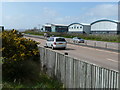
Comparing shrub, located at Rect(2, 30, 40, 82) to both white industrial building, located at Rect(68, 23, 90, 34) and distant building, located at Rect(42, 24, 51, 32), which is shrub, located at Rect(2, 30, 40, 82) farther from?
distant building, located at Rect(42, 24, 51, 32)

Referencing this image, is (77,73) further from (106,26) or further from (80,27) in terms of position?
(80,27)

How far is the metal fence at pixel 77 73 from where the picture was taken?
187 inches

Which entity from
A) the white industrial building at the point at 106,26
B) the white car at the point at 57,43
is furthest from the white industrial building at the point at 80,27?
the white car at the point at 57,43

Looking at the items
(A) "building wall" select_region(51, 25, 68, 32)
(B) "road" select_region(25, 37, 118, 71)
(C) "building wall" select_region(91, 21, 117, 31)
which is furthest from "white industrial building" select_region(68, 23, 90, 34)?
(B) "road" select_region(25, 37, 118, 71)

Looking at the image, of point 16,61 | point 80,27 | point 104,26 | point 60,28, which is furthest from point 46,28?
point 16,61

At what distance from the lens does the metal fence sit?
474 centimetres

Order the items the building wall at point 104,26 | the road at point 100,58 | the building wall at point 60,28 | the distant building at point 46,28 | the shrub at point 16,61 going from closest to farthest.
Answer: the shrub at point 16,61
the road at point 100,58
the building wall at point 104,26
the building wall at point 60,28
the distant building at point 46,28

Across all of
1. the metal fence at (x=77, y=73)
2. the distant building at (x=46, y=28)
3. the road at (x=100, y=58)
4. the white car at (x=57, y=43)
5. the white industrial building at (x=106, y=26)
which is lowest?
the road at (x=100, y=58)

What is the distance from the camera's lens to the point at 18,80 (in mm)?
7535

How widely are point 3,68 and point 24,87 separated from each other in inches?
60.5

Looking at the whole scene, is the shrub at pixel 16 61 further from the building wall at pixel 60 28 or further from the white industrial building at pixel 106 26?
the building wall at pixel 60 28

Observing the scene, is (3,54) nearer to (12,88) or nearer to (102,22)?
(12,88)

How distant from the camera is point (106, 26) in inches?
2830

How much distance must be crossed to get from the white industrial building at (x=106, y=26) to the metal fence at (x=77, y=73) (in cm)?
5939
